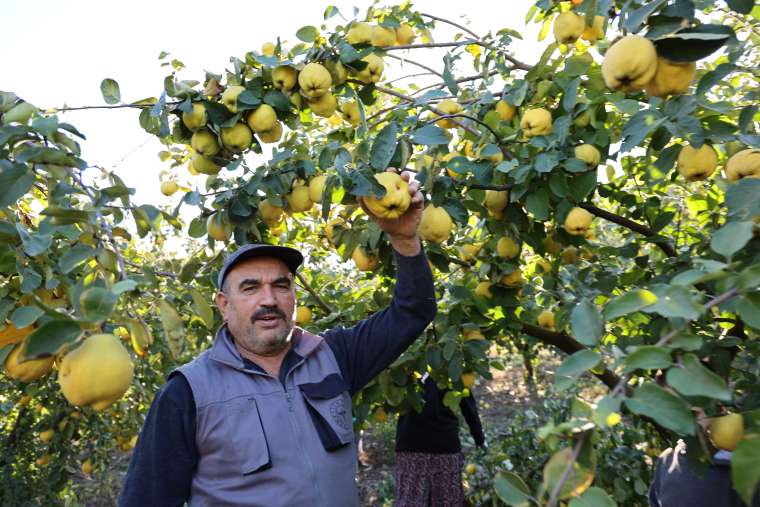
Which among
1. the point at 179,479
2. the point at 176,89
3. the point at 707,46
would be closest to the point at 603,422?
the point at 707,46

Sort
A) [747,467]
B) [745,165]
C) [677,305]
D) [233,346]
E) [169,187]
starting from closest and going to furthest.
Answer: [747,467] < [677,305] < [745,165] < [233,346] < [169,187]

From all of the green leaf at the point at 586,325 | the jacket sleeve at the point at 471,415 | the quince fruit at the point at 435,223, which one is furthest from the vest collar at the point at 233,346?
the jacket sleeve at the point at 471,415

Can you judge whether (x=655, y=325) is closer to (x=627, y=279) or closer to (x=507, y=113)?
(x=627, y=279)

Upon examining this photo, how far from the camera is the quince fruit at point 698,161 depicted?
181 centimetres

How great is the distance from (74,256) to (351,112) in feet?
5.23

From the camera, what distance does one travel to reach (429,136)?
1854 mm

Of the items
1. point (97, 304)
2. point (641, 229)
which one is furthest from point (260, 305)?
point (641, 229)

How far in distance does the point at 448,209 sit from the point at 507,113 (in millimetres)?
522

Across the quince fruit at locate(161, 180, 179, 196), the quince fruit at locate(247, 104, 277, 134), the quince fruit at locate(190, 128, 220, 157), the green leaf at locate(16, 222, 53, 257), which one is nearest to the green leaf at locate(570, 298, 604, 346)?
the green leaf at locate(16, 222, 53, 257)

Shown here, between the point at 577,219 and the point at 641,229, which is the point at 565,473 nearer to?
the point at 577,219

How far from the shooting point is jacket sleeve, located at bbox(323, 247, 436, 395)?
2119 mm

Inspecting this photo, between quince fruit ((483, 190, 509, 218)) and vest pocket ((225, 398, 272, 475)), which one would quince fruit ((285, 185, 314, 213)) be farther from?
vest pocket ((225, 398, 272, 475))

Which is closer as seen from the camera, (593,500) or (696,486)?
(593,500)

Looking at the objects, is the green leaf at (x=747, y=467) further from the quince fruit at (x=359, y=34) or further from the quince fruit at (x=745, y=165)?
the quince fruit at (x=359, y=34)
